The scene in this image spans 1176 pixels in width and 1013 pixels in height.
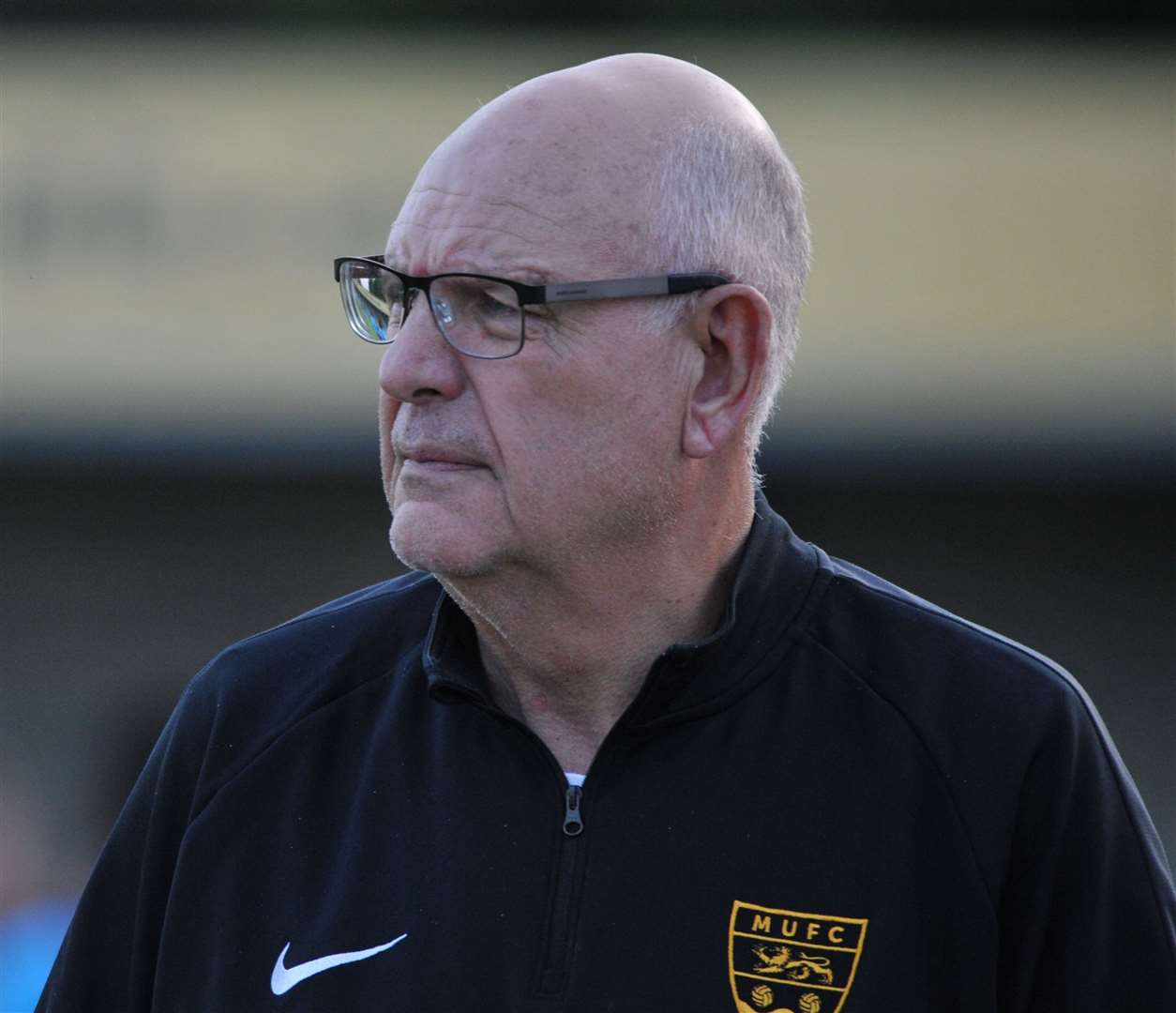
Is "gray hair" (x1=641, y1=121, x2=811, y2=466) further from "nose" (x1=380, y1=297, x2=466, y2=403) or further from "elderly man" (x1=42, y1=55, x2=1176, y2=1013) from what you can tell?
"nose" (x1=380, y1=297, x2=466, y2=403)

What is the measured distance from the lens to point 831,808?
207 centimetres

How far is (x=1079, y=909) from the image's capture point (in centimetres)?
201

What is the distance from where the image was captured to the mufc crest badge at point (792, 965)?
1.98m

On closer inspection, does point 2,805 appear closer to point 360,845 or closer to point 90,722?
point 90,722

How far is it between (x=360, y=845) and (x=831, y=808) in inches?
24.2

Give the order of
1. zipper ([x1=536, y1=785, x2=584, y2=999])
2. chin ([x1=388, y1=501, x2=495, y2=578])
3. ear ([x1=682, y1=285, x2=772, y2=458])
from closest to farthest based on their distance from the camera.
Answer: zipper ([x1=536, y1=785, x2=584, y2=999]) → chin ([x1=388, y1=501, x2=495, y2=578]) → ear ([x1=682, y1=285, x2=772, y2=458])

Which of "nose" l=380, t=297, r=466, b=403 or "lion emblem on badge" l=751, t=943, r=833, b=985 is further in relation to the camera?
"nose" l=380, t=297, r=466, b=403

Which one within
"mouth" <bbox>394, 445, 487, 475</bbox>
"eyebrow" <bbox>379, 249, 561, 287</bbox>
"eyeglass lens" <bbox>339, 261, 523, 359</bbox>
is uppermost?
"eyebrow" <bbox>379, 249, 561, 287</bbox>

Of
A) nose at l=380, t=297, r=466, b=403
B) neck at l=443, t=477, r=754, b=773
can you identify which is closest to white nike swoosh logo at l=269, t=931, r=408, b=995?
neck at l=443, t=477, r=754, b=773

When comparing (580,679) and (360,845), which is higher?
(580,679)

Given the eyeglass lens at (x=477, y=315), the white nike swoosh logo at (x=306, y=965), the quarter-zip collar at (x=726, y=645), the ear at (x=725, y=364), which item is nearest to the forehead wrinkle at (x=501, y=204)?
the eyeglass lens at (x=477, y=315)

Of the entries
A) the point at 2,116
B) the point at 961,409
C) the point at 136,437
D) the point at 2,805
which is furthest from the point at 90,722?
the point at 961,409

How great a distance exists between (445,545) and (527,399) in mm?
215

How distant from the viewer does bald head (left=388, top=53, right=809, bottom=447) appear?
2109 mm
